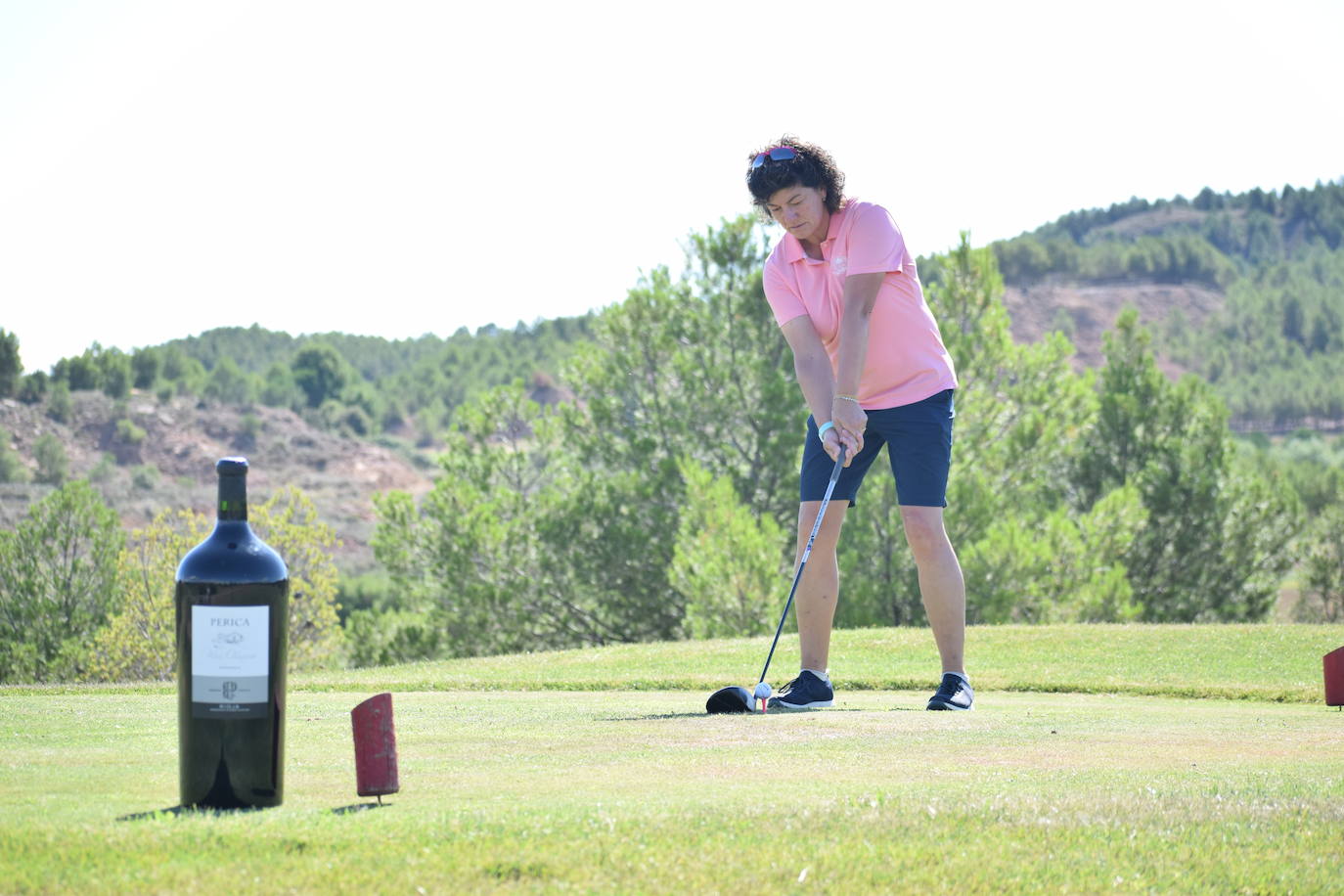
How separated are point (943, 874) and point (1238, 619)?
33250 millimetres

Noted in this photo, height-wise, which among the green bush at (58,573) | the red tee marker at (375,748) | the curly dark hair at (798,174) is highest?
the curly dark hair at (798,174)

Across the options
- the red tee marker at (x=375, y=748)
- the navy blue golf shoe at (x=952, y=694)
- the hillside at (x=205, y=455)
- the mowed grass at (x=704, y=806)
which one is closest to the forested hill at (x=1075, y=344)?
the hillside at (x=205, y=455)

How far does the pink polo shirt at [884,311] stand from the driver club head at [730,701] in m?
1.40

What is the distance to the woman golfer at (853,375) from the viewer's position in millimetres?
5832

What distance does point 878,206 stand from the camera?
19.6 feet

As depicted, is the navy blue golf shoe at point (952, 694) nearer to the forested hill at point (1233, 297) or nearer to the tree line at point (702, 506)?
the tree line at point (702, 506)

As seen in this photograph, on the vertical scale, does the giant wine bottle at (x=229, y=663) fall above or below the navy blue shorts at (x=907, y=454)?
below

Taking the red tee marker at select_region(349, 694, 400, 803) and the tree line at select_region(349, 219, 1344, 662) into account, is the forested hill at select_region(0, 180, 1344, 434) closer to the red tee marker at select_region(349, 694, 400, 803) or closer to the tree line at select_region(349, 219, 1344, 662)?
the tree line at select_region(349, 219, 1344, 662)

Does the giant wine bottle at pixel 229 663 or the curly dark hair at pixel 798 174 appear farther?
the curly dark hair at pixel 798 174

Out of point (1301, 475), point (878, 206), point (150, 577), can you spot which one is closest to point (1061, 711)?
point (878, 206)

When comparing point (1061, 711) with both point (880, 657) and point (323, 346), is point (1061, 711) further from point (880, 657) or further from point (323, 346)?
point (323, 346)

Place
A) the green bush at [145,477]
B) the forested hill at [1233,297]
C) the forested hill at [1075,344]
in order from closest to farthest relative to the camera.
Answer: the green bush at [145,477], the forested hill at [1075,344], the forested hill at [1233,297]

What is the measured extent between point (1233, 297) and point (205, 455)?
10917 centimetres

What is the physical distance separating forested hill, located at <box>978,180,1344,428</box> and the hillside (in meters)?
64.6
